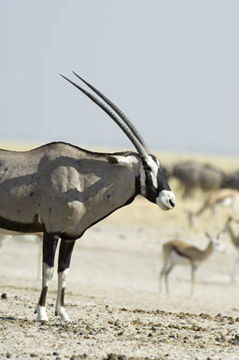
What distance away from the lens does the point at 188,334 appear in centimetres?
785

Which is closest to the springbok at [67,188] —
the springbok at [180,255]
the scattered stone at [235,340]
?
the scattered stone at [235,340]

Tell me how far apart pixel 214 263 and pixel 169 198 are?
14.0 m

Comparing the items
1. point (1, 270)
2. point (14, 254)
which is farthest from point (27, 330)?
point (14, 254)

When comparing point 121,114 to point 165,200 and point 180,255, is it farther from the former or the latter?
Result: point 180,255

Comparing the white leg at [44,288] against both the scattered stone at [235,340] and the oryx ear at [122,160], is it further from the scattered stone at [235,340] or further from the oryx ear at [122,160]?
the scattered stone at [235,340]

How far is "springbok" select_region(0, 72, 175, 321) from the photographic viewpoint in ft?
25.0

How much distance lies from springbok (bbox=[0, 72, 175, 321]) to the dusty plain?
0.69m

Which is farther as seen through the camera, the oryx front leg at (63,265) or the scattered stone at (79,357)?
the oryx front leg at (63,265)

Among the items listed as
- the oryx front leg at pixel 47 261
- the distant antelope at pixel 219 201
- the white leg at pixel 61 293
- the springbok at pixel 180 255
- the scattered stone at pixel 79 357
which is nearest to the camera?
the scattered stone at pixel 79 357

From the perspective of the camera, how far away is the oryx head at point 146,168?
25.4 feet

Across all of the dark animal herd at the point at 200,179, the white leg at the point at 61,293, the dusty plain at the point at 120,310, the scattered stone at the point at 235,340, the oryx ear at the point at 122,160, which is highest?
the dark animal herd at the point at 200,179

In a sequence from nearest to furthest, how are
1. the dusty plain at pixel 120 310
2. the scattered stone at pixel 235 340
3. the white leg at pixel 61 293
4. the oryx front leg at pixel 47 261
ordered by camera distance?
the dusty plain at pixel 120 310
the scattered stone at pixel 235 340
the oryx front leg at pixel 47 261
the white leg at pixel 61 293

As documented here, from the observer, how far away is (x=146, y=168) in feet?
25.6

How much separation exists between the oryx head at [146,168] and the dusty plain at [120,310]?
120cm
